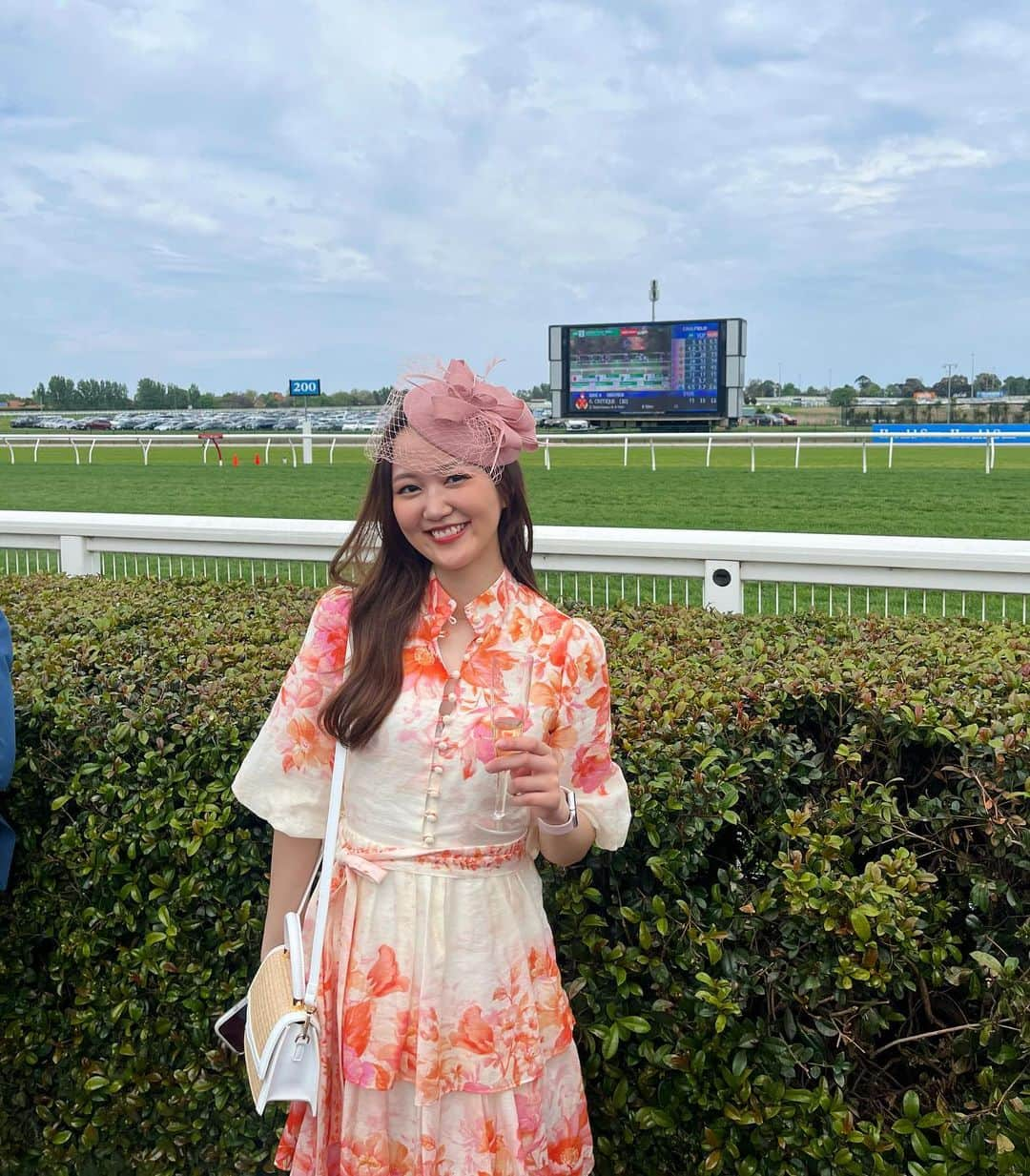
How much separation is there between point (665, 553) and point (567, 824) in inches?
120

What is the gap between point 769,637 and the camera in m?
3.39

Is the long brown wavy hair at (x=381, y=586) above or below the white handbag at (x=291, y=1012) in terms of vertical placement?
above

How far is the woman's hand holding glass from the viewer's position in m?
1.66

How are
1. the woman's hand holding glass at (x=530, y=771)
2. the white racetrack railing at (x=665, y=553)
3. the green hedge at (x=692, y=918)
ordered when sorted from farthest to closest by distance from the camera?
the white racetrack railing at (x=665, y=553) < the green hedge at (x=692, y=918) < the woman's hand holding glass at (x=530, y=771)

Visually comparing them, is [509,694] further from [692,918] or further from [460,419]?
[692,918]

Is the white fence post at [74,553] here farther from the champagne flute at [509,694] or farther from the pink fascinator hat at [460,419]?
the champagne flute at [509,694]

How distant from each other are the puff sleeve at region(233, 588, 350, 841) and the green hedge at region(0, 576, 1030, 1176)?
58cm

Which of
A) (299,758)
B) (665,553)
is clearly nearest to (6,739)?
(299,758)

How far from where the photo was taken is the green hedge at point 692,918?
84.0 inches

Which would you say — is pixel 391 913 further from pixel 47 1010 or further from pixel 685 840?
pixel 47 1010

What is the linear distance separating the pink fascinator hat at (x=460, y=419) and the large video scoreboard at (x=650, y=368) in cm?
3887

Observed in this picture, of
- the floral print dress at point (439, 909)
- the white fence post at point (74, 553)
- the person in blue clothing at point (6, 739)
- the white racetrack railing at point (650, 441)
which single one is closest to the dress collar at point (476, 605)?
the floral print dress at point (439, 909)

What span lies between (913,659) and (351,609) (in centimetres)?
159

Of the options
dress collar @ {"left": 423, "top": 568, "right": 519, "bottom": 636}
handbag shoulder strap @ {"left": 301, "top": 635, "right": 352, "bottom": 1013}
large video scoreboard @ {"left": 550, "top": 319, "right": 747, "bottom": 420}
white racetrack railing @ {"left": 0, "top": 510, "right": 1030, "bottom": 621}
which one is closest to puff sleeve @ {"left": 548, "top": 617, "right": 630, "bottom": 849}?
dress collar @ {"left": 423, "top": 568, "right": 519, "bottom": 636}
